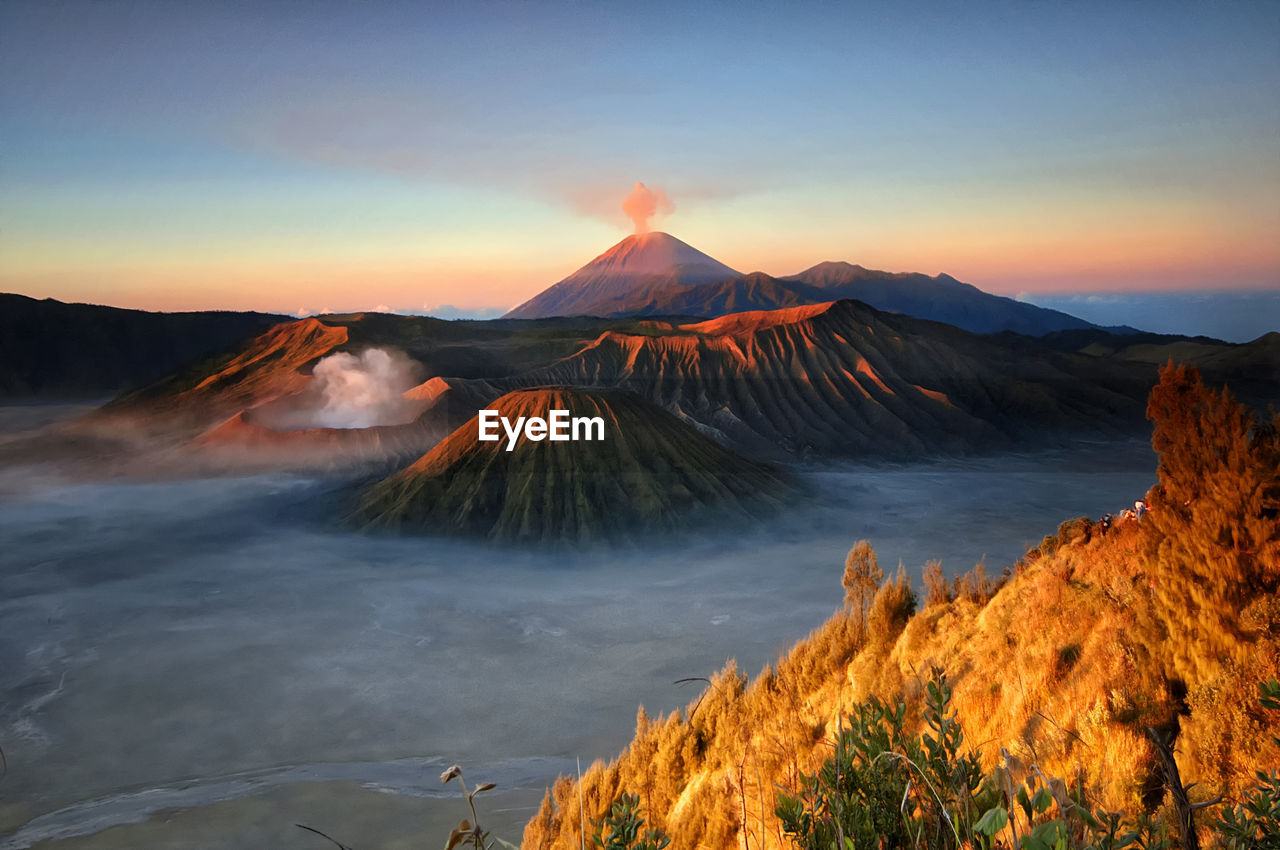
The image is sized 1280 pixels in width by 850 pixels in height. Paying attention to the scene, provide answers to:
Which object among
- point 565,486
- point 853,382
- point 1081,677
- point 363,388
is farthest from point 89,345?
point 1081,677

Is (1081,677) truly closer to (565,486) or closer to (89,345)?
(565,486)

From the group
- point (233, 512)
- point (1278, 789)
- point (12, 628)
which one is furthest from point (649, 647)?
point (233, 512)

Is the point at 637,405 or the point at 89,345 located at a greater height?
the point at 89,345

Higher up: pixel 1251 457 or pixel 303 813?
pixel 1251 457

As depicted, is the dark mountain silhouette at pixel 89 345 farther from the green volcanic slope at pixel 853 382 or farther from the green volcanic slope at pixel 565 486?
the green volcanic slope at pixel 565 486

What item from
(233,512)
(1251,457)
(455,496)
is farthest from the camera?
(233,512)

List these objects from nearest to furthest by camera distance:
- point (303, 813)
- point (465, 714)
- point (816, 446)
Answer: point (303, 813) → point (465, 714) → point (816, 446)

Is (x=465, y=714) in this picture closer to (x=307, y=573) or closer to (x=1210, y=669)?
(x=307, y=573)
